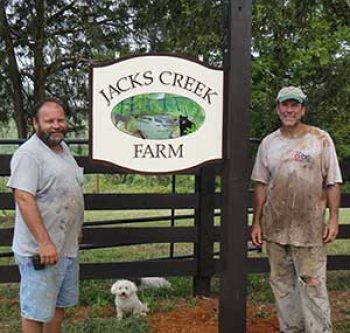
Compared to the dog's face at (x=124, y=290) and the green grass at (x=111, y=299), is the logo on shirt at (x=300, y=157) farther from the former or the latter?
the dog's face at (x=124, y=290)

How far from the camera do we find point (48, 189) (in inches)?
134

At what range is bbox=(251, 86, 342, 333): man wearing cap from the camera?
3.95 m

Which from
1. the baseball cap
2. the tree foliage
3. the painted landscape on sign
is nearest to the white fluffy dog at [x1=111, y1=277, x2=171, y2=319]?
the painted landscape on sign

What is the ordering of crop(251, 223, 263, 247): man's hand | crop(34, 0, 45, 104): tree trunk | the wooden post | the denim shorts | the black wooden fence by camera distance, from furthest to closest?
crop(34, 0, 45, 104): tree trunk, the black wooden fence, crop(251, 223, 263, 247): man's hand, the wooden post, the denim shorts

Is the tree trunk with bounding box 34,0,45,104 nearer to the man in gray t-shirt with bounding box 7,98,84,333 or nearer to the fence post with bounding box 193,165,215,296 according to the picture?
the fence post with bounding box 193,165,215,296

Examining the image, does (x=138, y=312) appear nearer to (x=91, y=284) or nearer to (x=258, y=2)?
(x=91, y=284)

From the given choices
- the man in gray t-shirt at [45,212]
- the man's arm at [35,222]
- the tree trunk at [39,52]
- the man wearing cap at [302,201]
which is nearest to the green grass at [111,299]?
the man wearing cap at [302,201]

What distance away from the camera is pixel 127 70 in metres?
3.74

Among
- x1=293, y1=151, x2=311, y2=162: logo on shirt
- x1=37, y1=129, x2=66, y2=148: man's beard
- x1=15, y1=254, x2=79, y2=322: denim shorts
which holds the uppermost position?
x1=37, y1=129, x2=66, y2=148: man's beard

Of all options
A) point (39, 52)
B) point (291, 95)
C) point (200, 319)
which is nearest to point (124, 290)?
point (200, 319)

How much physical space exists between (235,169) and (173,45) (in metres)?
4.87

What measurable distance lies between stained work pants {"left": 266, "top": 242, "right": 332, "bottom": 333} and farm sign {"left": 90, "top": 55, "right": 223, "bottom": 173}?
0.87 m

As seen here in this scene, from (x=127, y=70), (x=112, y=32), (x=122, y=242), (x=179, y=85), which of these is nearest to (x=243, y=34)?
(x=179, y=85)

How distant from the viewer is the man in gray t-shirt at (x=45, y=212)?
131 inches
